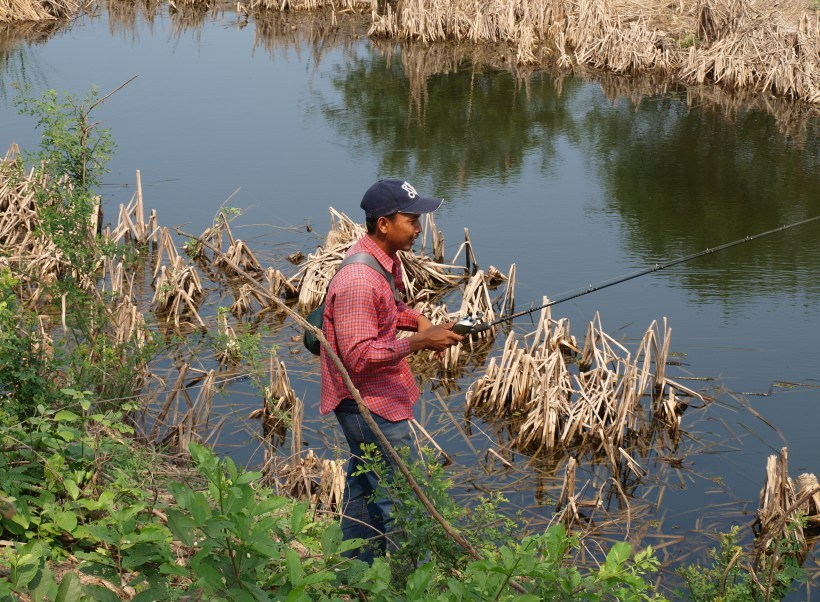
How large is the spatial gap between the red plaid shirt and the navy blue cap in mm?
134

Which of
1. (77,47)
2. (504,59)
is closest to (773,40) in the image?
(504,59)

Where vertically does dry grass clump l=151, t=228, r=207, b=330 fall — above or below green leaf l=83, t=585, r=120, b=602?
below

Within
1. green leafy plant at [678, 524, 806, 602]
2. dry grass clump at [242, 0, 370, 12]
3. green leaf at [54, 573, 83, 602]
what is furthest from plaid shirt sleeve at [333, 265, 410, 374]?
dry grass clump at [242, 0, 370, 12]

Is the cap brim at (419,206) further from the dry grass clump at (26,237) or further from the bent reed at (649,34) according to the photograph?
the bent reed at (649,34)

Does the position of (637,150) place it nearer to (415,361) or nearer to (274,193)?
(274,193)

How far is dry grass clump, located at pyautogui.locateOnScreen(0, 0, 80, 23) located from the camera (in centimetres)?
1900

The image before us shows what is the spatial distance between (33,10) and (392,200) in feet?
56.6

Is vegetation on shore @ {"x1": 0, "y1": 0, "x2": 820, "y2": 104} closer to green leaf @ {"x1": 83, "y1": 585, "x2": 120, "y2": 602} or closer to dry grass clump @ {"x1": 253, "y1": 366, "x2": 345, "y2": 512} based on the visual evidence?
dry grass clump @ {"x1": 253, "y1": 366, "x2": 345, "y2": 512}

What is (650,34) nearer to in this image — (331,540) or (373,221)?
(373,221)

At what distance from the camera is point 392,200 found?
13.6 feet

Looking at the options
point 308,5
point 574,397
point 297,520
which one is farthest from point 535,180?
point 308,5

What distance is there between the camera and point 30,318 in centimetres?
526

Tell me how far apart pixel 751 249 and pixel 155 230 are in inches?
215

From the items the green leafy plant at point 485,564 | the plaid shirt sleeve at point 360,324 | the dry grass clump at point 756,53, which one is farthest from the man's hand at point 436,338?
the dry grass clump at point 756,53
